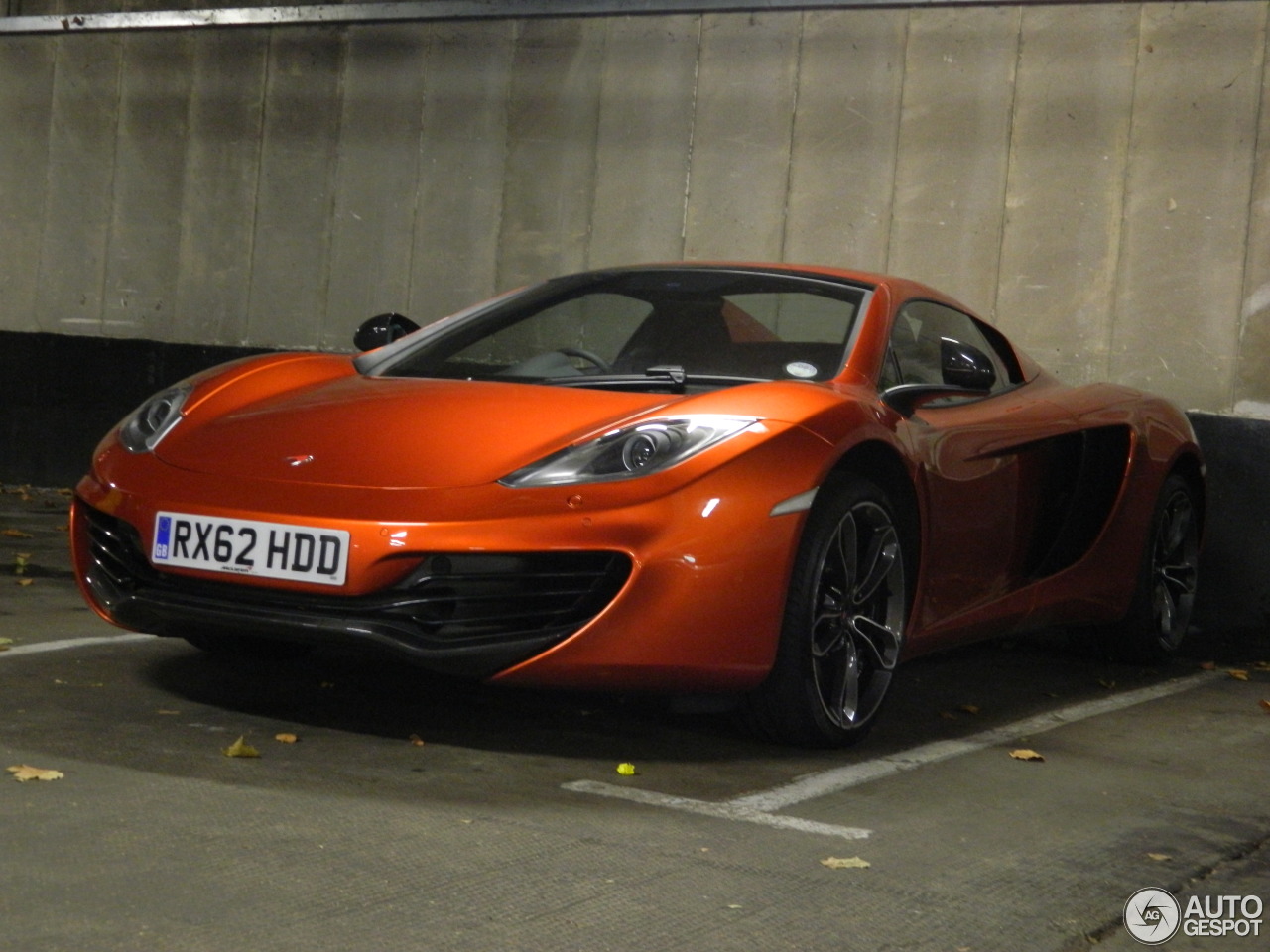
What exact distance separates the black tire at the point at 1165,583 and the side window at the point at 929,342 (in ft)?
3.03

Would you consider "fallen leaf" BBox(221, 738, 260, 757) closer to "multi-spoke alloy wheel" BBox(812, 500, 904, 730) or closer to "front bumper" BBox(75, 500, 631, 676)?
"front bumper" BBox(75, 500, 631, 676)

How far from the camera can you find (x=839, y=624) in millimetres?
4273

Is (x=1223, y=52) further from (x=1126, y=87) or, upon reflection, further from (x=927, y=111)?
(x=927, y=111)

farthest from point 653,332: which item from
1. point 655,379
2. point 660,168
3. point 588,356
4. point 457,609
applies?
point 660,168

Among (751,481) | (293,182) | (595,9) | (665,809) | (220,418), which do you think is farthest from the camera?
(293,182)

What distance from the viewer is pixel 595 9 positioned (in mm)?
8836

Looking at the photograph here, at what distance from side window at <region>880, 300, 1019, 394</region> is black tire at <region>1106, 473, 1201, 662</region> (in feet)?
3.03

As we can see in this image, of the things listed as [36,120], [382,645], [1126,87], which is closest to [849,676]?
[382,645]

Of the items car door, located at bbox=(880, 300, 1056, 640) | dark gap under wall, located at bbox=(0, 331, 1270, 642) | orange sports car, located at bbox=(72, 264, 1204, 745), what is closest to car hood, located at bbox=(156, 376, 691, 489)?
orange sports car, located at bbox=(72, 264, 1204, 745)

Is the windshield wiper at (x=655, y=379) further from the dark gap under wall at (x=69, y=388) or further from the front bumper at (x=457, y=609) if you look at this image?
the dark gap under wall at (x=69, y=388)

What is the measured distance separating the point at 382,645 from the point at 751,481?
88 cm

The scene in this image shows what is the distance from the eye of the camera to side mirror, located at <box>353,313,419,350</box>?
16.9 feet

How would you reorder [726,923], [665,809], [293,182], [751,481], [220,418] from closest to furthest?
1. [726,923]
2. [665,809]
3. [751,481]
4. [220,418]
5. [293,182]

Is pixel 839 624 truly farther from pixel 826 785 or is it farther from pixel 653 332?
pixel 653 332
